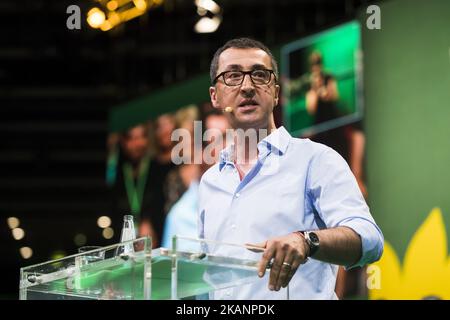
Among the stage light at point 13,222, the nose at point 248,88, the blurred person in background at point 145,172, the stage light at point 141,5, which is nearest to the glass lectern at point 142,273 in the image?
the nose at point 248,88

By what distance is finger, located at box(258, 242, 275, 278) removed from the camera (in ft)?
5.49

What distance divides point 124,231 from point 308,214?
1.64ft

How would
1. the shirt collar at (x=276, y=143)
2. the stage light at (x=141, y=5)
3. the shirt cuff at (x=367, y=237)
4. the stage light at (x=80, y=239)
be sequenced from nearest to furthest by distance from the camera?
1. the shirt cuff at (x=367, y=237)
2. the shirt collar at (x=276, y=143)
3. the stage light at (x=141, y=5)
4. the stage light at (x=80, y=239)

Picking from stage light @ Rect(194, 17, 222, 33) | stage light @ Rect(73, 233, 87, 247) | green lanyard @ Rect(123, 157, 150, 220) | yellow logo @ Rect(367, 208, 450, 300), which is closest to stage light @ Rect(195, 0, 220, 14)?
stage light @ Rect(194, 17, 222, 33)

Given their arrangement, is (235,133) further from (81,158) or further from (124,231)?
(81,158)

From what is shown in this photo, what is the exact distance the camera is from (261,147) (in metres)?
2.28

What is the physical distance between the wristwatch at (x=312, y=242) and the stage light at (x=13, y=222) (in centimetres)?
1171

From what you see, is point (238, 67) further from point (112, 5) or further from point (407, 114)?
point (112, 5)

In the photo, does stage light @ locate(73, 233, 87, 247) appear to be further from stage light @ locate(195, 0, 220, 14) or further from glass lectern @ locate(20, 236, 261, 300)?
glass lectern @ locate(20, 236, 261, 300)

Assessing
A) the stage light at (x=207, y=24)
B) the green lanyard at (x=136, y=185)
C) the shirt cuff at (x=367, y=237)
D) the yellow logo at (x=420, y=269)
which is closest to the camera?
the shirt cuff at (x=367, y=237)

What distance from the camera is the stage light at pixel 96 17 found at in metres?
5.68

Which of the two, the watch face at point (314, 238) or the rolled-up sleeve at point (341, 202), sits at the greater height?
the rolled-up sleeve at point (341, 202)

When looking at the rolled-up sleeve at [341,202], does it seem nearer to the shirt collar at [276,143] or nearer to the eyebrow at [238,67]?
the shirt collar at [276,143]

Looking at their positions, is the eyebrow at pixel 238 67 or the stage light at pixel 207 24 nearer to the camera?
the eyebrow at pixel 238 67
